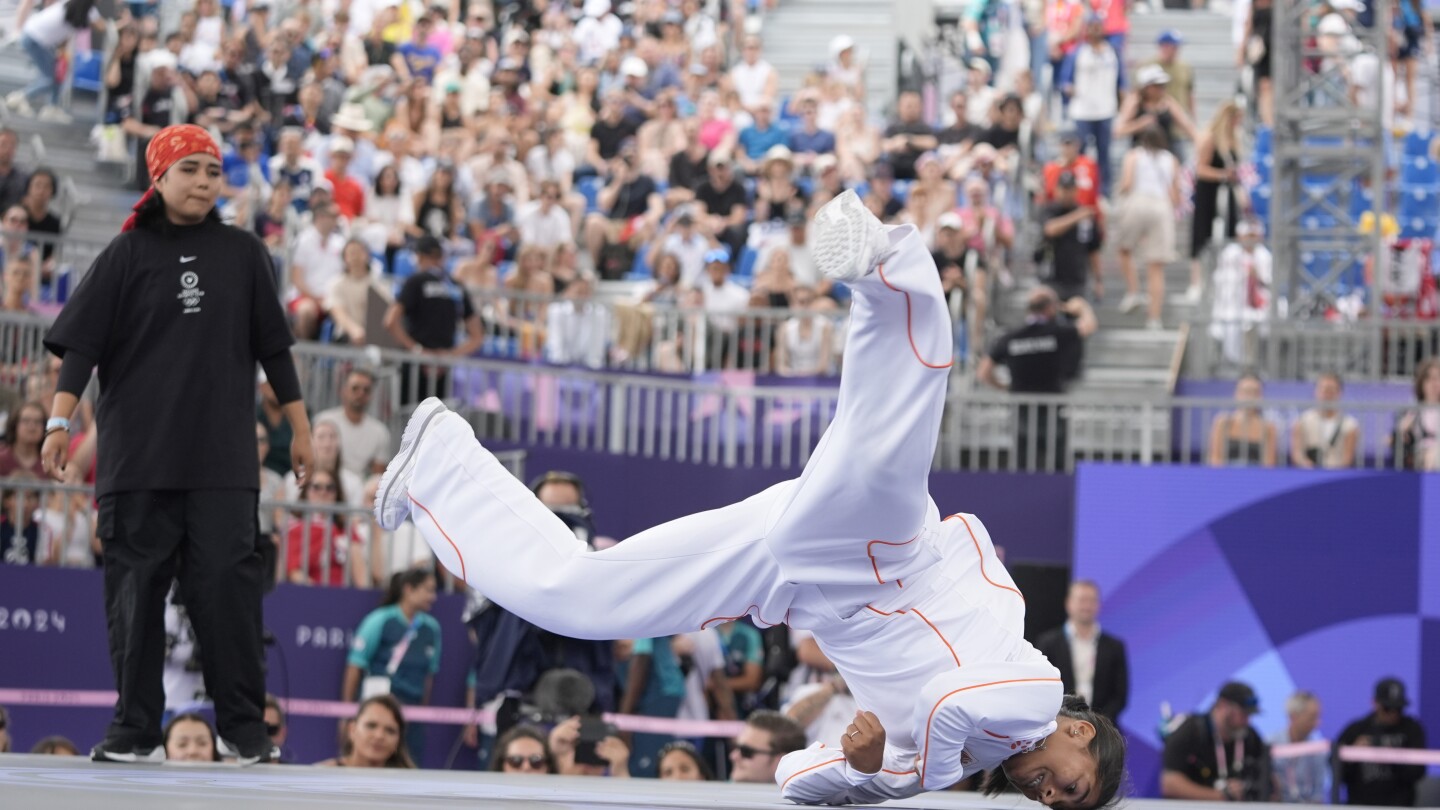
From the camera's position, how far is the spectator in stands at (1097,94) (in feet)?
56.3

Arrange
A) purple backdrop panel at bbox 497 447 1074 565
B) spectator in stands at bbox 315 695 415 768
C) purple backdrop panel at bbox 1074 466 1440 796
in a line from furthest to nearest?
purple backdrop panel at bbox 497 447 1074 565 → purple backdrop panel at bbox 1074 466 1440 796 → spectator in stands at bbox 315 695 415 768

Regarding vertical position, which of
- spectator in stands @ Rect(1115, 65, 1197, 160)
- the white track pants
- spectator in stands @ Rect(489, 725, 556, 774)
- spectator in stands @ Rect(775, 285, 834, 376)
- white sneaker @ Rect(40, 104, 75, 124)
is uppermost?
spectator in stands @ Rect(1115, 65, 1197, 160)

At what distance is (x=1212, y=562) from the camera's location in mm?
12703

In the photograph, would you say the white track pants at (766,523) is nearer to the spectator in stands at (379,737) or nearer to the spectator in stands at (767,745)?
the spectator in stands at (379,737)

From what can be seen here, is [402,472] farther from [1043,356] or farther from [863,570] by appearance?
[1043,356]

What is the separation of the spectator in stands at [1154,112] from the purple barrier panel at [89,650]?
8579mm

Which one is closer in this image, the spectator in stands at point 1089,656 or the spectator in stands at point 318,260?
the spectator in stands at point 1089,656

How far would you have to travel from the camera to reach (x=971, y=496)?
1350 centimetres

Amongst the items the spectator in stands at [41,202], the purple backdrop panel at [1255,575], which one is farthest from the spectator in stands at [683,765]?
the spectator in stands at [41,202]

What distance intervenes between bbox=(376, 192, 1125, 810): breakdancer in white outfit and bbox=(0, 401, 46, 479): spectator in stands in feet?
17.2

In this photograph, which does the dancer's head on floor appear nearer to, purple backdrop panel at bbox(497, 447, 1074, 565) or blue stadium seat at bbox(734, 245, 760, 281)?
purple backdrop panel at bbox(497, 447, 1074, 565)

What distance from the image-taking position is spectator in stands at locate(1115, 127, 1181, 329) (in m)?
15.7

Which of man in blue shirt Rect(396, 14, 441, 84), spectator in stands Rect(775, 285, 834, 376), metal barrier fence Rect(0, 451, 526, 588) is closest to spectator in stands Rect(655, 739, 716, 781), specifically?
metal barrier fence Rect(0, 451, 526, 588)

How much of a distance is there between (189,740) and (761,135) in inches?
438
